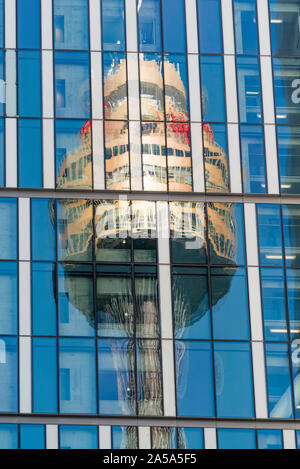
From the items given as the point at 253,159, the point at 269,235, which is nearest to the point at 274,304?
the point at 269,235

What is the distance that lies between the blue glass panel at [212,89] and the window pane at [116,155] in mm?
3100

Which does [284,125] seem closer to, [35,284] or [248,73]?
[248,73]

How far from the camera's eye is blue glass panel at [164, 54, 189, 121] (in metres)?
44.1

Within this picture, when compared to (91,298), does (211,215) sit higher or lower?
higher

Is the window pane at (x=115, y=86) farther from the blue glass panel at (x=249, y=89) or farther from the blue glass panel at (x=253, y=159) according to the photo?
the blue glass panel at (x=253, y=159)

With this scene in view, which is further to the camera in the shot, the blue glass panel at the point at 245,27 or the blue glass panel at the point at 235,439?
the blue glass panel at the point at 245,27

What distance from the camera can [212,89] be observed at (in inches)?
1745

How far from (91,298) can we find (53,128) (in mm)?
6371

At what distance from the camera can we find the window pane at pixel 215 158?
143 ft

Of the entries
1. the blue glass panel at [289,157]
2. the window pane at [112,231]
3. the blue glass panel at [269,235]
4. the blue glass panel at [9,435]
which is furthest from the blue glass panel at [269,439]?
the blue glass panel at [289,157]

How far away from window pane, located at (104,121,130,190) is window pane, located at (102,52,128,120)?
1.35 feet
